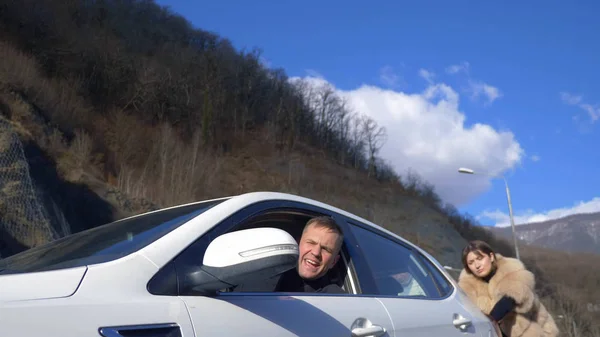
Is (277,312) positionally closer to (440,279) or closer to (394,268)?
(394,268)

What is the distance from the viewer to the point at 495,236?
65.3m

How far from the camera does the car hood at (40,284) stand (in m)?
1.61

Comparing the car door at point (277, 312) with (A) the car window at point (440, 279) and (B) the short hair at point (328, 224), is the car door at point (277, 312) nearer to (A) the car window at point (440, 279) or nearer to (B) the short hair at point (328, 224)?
(B) the short hair at point (328, 224)

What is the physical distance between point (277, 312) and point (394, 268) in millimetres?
1298

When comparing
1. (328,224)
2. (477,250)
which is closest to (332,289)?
(328,224)

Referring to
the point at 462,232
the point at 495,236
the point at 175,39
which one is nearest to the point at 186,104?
the point at 175,39

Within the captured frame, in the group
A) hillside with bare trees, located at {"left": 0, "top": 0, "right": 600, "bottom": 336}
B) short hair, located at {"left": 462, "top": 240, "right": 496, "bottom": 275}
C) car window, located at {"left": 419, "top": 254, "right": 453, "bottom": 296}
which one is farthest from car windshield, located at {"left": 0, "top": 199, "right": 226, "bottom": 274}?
hillside with bare trees, located at {"left": 0, "top": 0, "right": 600, "bottom": 336}

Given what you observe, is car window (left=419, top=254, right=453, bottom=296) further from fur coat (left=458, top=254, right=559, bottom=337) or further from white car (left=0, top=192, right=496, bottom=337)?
fur coat (left=458, top=254, right=559, bottom=337)

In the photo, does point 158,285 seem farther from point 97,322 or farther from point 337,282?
point 337,282

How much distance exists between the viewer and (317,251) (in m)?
2.84

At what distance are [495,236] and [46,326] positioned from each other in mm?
68138

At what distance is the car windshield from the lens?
1996 mm

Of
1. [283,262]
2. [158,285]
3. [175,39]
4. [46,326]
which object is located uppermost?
[175,39]

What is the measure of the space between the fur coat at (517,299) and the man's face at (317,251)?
6.31 feet
